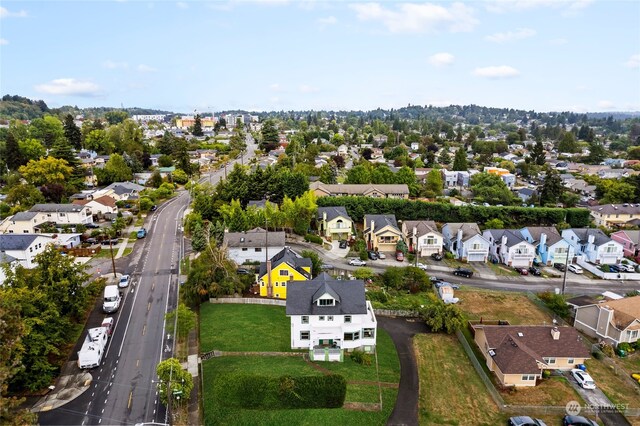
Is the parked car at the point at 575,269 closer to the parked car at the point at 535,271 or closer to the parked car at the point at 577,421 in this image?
the parked car at the point at 535,271

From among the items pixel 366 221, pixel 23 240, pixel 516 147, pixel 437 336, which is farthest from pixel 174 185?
pixel 516 147

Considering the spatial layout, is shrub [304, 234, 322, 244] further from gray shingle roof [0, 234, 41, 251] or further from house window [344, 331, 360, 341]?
gray shingle roof [0, 234, 41, 251]

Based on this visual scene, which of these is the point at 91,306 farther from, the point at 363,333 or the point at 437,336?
the point at 437,336

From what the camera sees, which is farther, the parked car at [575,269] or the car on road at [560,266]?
the car on road at [560,266]

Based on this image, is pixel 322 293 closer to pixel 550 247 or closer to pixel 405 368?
pixel 405 368

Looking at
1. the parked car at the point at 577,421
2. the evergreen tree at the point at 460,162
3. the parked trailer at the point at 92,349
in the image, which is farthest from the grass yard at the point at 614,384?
the evergreen tree at the point at 460,162
